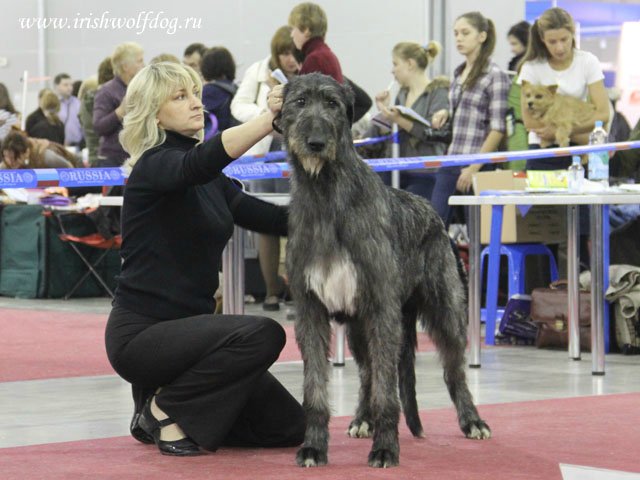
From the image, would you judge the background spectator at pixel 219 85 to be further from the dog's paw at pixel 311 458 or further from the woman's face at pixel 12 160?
the dog's paw at pixel 311 458

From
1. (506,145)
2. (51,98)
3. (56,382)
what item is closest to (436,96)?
(506,145)

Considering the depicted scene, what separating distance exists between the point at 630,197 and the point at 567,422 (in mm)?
1546

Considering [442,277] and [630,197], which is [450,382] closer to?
[442,277]

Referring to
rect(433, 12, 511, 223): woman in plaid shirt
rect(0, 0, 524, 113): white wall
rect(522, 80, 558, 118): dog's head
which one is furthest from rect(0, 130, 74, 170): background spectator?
rect(522, 80, 558, 118): dog's head

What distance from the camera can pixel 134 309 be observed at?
3.73 m

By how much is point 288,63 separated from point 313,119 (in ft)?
14.4

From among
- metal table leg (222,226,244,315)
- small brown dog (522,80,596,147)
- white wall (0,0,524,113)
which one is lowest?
metal table leg (222,226,244,315)

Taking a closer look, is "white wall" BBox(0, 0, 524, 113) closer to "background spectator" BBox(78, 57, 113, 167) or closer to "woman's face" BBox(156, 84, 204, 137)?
"background spectator" BBox(78, 57, 113, 167)

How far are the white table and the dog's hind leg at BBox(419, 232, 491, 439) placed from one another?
1.69m

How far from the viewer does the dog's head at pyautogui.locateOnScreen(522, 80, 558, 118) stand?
262 inches

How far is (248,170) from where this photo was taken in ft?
18.9

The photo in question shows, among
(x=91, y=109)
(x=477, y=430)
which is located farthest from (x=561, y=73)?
(x=91, y=109)

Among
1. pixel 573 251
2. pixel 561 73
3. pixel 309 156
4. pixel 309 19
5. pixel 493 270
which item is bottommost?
pixel 493 270

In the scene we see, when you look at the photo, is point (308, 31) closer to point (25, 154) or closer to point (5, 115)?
point (25, 154)
